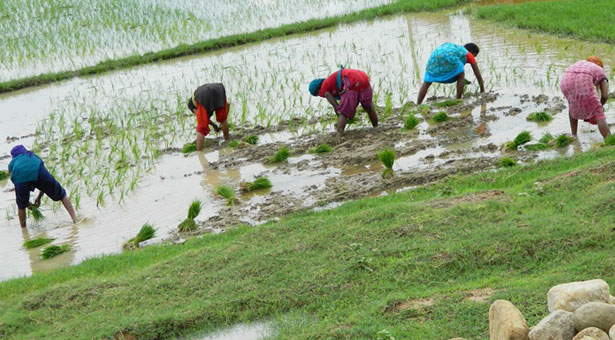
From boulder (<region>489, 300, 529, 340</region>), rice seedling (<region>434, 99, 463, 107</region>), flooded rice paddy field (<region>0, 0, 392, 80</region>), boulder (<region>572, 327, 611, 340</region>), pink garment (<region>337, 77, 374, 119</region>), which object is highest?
flooded rice paddy field (<region>0, 0, 392, 80</region>)

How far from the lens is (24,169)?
7926 millimetres

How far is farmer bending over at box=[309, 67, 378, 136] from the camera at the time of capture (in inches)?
364

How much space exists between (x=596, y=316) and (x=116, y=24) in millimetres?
15752

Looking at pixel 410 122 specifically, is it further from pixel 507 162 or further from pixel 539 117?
pixel 507 162

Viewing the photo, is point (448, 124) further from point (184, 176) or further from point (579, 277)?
point (579, 277)

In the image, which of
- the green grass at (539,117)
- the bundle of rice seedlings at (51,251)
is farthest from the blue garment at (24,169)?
the green grass at (539,117)

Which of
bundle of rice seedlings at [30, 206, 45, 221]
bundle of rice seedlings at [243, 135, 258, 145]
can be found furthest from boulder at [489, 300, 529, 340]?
bundle of rice seedlings at [243, 135, 258, 145]

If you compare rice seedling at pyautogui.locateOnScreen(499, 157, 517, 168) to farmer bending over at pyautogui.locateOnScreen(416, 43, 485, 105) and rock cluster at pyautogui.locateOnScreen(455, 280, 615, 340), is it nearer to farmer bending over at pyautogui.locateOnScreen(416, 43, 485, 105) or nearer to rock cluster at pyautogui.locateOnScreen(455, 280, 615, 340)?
farmer bending over at pyautogui.locateOnScreen(416, 43, 485, 105)

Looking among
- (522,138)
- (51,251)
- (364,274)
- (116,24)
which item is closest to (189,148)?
(51,251)

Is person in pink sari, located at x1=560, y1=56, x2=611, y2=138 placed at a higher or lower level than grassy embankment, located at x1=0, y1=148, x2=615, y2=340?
higher

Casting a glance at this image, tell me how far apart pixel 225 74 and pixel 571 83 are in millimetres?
7021

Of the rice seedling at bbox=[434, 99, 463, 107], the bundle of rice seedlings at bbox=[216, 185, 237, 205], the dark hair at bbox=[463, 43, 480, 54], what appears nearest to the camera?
the bundle of rice seedlings at bbox=[216, 185, 237, 205]

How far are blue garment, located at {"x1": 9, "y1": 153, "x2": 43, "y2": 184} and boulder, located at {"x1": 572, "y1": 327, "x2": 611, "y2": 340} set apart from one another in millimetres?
6122

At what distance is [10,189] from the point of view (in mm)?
9406
